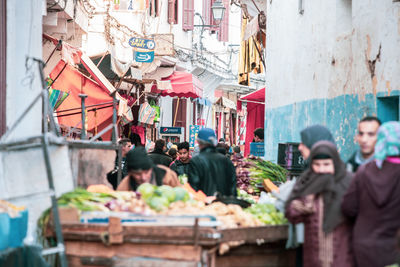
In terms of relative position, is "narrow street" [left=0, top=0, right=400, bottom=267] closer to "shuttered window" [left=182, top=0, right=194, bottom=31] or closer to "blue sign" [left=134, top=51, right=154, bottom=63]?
"blue sign" [left=134, top=51, right=154, bottom=63]

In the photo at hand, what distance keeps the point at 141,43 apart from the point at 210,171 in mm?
11784

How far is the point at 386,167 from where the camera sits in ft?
17.3

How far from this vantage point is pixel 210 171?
8594mm

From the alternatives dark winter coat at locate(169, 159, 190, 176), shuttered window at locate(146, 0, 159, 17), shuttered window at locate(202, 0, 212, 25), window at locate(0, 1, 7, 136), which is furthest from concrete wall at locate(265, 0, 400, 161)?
shuttered window at locate(202, 0, 212, 25)

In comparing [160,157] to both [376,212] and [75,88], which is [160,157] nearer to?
[75,88]

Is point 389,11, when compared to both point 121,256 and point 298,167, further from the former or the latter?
point 121,256

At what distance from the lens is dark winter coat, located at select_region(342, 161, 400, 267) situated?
5184mm

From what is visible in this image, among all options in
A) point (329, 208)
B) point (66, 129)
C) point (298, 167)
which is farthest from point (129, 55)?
point (329, 208)

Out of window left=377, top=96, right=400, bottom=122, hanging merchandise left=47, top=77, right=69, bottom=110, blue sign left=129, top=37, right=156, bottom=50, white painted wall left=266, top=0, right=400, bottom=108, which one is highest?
blue sign left=129, top=37, right=156, bottom=50

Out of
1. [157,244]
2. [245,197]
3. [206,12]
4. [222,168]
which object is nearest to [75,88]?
[245,197]

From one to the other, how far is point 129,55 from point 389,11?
1421cm

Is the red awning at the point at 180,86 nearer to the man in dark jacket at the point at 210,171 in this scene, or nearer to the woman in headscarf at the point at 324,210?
the man in dark jacket at the point at 210,171

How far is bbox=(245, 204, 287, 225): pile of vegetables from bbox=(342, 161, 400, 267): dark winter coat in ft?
3.73

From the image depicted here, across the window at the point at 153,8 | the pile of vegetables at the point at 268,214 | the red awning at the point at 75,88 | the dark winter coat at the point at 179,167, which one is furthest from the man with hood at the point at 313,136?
the window at the point at 153,8
